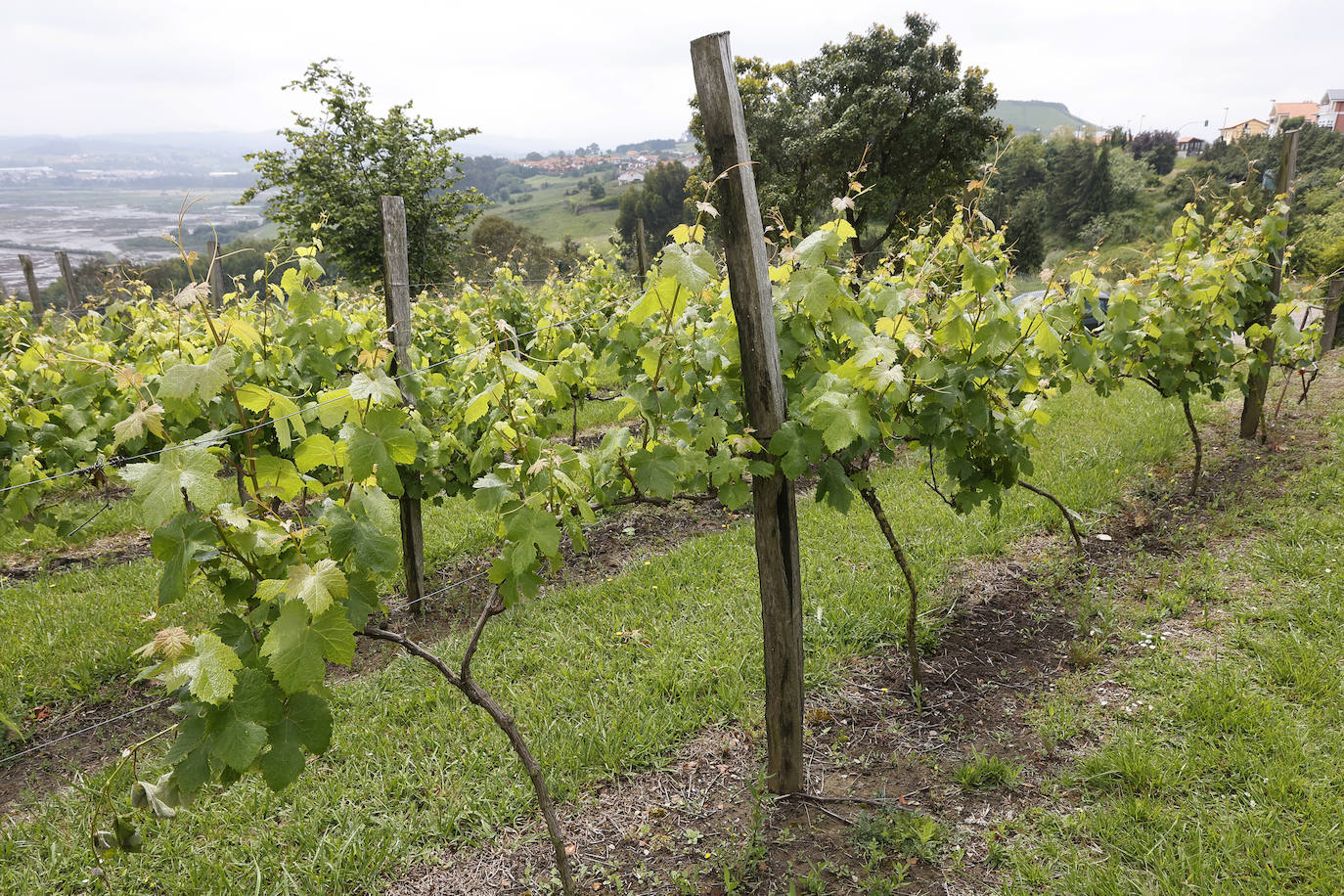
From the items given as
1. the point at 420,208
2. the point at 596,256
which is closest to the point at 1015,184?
the point at 420,208

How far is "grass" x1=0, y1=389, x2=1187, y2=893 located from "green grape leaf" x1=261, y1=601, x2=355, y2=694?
1372 mm

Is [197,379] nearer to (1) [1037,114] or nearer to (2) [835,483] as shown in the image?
(2) [835,483]

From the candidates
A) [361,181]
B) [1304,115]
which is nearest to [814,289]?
[361,181]

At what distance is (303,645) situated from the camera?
4.74ft

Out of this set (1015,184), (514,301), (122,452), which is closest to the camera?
(122,452)

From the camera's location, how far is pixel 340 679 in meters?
3.74

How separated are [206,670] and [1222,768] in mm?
3301

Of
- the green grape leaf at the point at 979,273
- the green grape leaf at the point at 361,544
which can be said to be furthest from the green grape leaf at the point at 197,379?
the green grape leaf at the point at 979,273

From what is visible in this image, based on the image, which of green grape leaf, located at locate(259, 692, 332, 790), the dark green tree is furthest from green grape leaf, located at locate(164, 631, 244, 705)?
the dark green tree

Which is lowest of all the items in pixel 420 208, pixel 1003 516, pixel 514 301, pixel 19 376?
pixel 1003 516

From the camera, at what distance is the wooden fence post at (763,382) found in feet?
6.30

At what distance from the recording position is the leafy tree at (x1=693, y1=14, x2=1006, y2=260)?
2097 centimetres

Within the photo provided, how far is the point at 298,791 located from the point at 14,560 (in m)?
4.57

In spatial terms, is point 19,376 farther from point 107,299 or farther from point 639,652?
point 639,652
